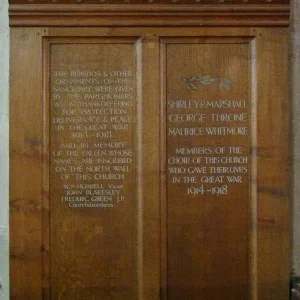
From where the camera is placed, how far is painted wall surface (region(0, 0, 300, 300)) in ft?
12.2

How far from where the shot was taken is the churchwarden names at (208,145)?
12.1ft

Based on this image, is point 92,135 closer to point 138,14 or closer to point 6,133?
point 6,133

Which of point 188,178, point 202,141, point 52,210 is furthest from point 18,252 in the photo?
point 202,141

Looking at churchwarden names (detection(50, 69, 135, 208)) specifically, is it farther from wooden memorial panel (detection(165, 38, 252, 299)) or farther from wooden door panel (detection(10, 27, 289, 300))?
wooden memorial panel (detection(165, 38, 252, 299))

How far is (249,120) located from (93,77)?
1.25 m

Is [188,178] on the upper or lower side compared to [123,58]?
lower

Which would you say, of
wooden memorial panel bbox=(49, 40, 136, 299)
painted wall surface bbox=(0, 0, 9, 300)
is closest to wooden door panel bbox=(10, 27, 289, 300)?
wooden memorial panel bbox=(49, 40, 136, 299)

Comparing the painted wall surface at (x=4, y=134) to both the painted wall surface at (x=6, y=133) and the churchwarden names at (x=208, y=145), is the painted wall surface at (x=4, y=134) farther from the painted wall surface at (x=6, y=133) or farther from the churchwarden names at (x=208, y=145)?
the churchwarden names at (x=208, y=145)

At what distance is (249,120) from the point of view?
3.71 m

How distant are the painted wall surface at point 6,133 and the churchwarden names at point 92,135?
0.39 metres

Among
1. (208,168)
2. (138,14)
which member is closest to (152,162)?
(208,168)

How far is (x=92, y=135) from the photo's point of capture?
3682 mm

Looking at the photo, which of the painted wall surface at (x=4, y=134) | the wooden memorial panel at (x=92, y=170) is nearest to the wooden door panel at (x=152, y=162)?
the wooden memorial panel at (x=92, y=170)

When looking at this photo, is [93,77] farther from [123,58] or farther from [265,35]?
[265,35]
